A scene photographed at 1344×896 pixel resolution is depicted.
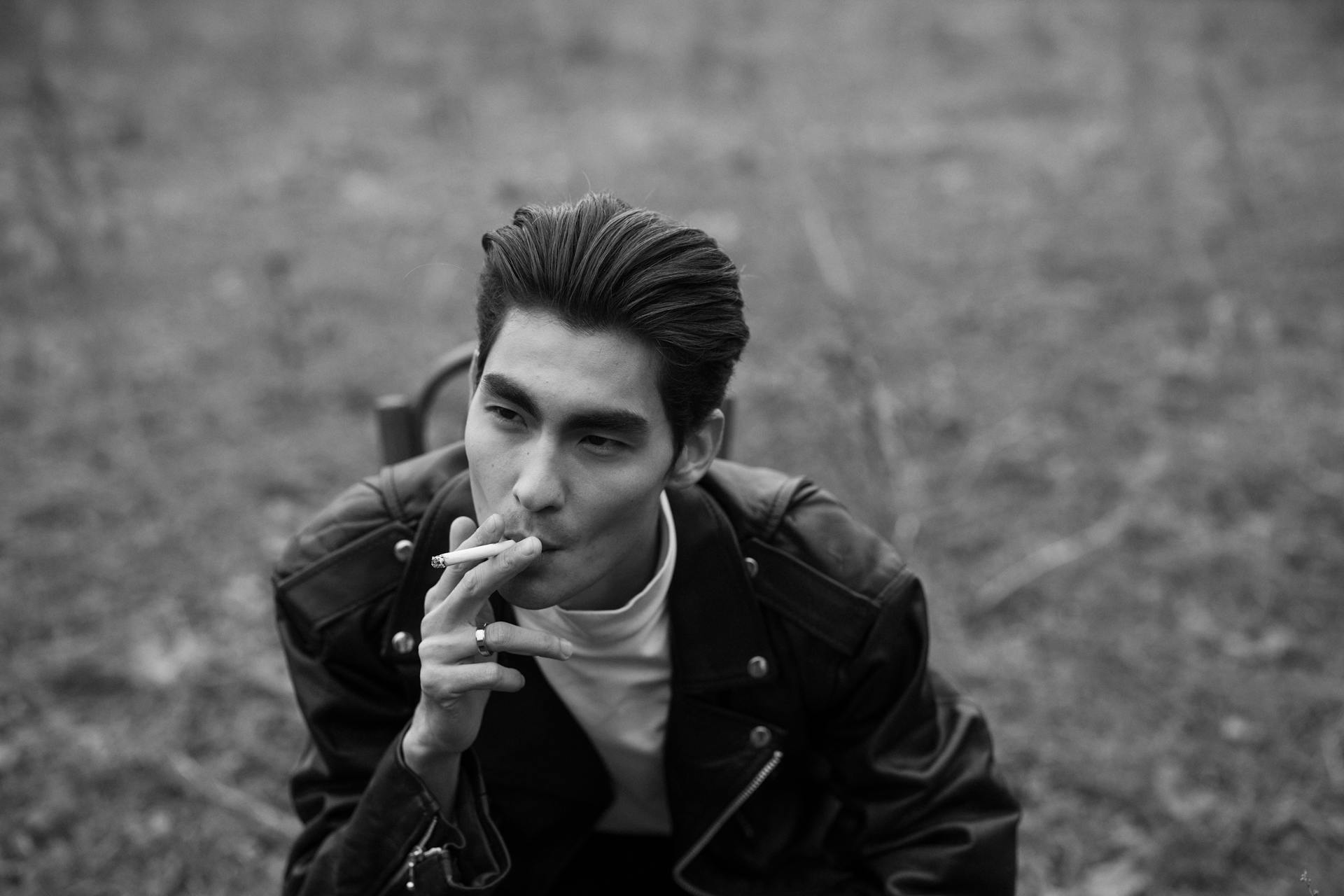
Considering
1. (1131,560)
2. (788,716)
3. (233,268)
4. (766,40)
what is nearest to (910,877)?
(788,716)

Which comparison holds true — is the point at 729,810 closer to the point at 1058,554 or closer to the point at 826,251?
the point at 1058,554

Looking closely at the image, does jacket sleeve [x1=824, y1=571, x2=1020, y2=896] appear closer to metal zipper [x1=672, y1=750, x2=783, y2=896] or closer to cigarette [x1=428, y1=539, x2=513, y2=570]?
metal zipper [x1=672, y1=750, x2=783, y2=896]

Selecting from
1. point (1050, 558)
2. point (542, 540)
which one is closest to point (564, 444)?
point (542, 540)

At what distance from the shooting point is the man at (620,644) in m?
1.97

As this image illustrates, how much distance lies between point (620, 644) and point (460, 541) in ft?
1.82

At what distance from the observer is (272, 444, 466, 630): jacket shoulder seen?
222cm

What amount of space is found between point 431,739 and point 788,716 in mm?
781

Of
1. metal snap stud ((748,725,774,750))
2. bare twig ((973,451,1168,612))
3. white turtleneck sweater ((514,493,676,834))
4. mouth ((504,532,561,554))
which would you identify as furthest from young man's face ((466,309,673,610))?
bare twig ((973,451,1168,612))

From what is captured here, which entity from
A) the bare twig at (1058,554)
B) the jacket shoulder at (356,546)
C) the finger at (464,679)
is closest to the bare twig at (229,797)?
the jacket shoulder at (356,546)

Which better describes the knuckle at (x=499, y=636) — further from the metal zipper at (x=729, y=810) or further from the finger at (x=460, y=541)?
the metal zipper at (x=729, y=810)

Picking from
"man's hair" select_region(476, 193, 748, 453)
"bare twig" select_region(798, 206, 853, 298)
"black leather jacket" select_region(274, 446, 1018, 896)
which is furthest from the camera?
"bare twig" select_region(798, 206, 853, 298)

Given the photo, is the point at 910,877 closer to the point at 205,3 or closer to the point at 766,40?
the point at 766,40

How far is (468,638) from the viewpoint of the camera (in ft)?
5.93

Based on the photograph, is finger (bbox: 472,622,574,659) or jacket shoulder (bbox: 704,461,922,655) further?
jacket shoulder (bbox: 704,461,922,655)
